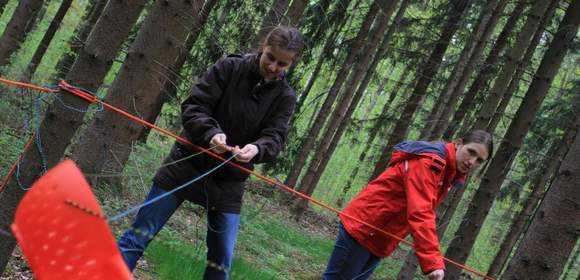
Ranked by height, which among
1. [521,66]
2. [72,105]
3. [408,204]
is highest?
[521,66]

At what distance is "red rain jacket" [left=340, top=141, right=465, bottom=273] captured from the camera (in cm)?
335

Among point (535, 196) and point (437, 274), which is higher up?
point (535, 196)

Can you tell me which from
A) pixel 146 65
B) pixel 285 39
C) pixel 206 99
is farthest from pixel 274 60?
pixel 146 65

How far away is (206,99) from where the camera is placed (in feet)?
10.8

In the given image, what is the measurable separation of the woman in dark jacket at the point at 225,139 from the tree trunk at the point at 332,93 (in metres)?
9.15

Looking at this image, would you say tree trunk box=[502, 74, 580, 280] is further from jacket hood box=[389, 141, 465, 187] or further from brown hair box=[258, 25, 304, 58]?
brown hair box=[258, 25, 304, 58]

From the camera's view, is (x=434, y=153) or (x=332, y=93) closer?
(x=434, y=153)

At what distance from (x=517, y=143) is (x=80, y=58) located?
19.3 ft

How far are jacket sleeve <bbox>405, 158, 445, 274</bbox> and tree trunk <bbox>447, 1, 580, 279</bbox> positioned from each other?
4178mm

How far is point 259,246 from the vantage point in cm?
870

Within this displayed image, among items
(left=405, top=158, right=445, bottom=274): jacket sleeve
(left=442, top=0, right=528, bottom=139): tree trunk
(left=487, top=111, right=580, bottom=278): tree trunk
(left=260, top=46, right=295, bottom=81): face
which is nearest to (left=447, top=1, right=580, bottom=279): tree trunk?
(left=442, top=0, right=528, bottom=139): tree trunk

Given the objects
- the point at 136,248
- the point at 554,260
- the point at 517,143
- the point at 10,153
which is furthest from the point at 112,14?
the point at 517,143

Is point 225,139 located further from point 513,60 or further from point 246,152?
point 513,60

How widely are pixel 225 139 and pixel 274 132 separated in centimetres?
40
